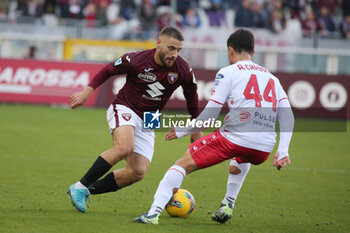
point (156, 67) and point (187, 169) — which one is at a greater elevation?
point (156, 67)

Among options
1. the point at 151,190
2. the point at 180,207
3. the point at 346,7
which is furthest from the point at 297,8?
the point at 180,207

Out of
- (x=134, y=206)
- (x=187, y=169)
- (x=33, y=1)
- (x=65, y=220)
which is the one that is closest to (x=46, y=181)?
(x=134, y=206)

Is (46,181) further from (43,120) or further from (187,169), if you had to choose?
(43,120)

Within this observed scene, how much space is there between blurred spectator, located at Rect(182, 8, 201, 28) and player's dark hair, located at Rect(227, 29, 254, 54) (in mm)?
17630

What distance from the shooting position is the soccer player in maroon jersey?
650 cm

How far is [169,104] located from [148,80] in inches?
491

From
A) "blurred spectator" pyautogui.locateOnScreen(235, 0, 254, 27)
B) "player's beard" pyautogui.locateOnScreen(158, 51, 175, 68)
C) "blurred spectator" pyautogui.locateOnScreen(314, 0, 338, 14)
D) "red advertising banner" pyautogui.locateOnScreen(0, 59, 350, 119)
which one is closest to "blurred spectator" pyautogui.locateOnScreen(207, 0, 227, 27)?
"blurred spectator" pyautogui.locateOnScreen(235, 0, 254, 27)

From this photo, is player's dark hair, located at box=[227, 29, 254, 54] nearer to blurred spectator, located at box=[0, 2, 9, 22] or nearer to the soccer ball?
the soccer ball

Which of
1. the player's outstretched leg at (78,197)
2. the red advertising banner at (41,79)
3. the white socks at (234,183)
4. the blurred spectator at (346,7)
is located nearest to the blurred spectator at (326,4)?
the blurred spectator at (346,7)

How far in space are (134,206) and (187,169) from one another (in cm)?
147

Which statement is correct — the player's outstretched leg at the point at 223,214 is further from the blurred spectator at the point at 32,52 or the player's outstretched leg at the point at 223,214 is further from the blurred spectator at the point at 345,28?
the blurred spectator at the point at 345,28

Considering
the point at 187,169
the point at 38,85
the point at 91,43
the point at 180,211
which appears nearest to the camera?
the point at 187,169

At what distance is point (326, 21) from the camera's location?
2447 cm

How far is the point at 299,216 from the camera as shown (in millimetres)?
7168
